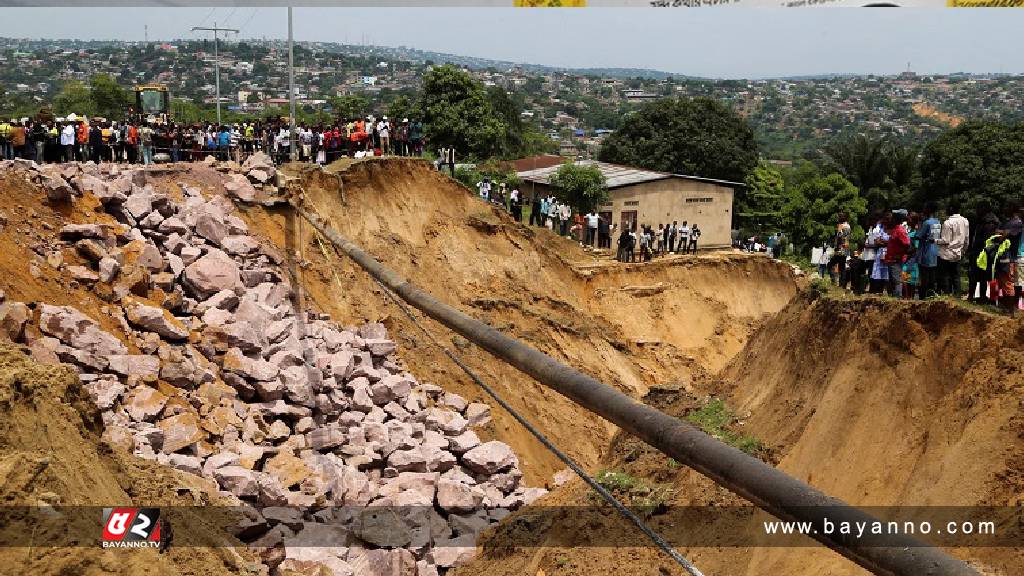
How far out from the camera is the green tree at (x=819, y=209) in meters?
38.8

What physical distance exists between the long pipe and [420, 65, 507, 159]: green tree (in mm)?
39171

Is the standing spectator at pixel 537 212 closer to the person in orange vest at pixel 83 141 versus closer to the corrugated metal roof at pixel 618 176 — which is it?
the corrugated metal roof at pixel 618 176

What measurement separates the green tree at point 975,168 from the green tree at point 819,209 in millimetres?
3227

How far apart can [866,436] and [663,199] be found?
2758 centimetres

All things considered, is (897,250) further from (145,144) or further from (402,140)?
(145,144)

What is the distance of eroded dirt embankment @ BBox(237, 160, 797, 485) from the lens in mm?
19844

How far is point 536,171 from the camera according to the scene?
39812 millimetres

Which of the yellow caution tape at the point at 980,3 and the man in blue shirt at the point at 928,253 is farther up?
the yellow caution tape at the point at 980,3

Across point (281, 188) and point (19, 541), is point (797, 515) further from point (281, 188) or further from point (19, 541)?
point (281, 188)

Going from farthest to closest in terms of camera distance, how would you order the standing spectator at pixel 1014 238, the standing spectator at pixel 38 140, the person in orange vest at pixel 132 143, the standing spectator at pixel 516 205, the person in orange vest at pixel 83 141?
the standing spectator at pixel 516 205, the person in orange vest at pixel 132 143, the person in orange vest at pixel 83 141, the standing spectator at pixel 38 140, the standing spectator at pixel 1014 238

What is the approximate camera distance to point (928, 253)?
12.6m

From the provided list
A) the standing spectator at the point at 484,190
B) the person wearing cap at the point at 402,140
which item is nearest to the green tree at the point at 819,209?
the standing spectator at the point at 484,190

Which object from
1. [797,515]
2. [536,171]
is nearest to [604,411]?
[797,515]

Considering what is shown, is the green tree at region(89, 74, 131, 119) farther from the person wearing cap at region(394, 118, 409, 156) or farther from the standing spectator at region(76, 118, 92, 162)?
the standing spectator at region(76, 118, 92, 162)
